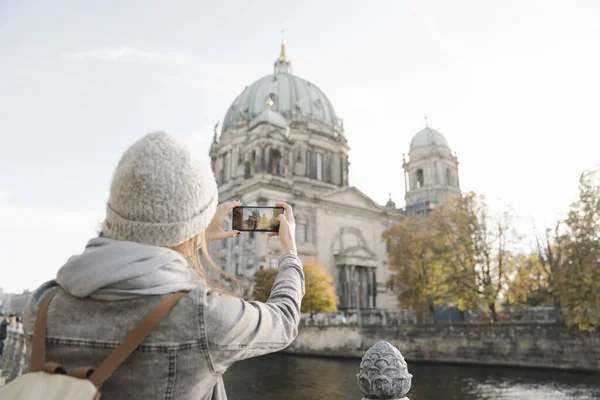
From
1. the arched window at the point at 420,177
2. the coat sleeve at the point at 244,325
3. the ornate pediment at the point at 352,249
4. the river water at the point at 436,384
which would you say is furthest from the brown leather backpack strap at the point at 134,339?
the arched window at the point at 420,177

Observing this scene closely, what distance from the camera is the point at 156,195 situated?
1.89 m

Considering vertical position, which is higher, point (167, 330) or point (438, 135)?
point (438, 135)

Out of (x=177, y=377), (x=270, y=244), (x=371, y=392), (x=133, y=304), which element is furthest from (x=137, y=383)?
(x=270, y=244)

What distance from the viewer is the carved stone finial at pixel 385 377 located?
4.93 metres

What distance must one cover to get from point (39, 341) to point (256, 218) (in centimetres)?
122

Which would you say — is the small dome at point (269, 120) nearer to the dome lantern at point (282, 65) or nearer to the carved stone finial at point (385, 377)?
the dome lantern at point (282, 65)

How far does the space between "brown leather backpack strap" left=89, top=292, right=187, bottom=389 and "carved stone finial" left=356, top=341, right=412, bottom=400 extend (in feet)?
12.6

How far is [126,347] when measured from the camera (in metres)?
1.62

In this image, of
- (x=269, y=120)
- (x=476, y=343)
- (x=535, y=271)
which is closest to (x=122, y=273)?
(x=476, y=343)

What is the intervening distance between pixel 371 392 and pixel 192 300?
3.85 meters

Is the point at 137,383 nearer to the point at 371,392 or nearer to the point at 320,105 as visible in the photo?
the point at 371,392

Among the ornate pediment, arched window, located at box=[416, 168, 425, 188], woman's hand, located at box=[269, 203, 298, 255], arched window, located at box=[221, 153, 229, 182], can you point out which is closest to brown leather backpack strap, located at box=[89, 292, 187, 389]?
woman's hand, located at box=[269, 203, 298, 255]

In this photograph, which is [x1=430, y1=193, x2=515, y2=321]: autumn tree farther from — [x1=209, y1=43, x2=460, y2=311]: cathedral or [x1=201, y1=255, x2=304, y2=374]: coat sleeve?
[x1=201, y1=255, x2=304, y2=374]: coat sleeve

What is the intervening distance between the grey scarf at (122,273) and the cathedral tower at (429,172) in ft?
184
